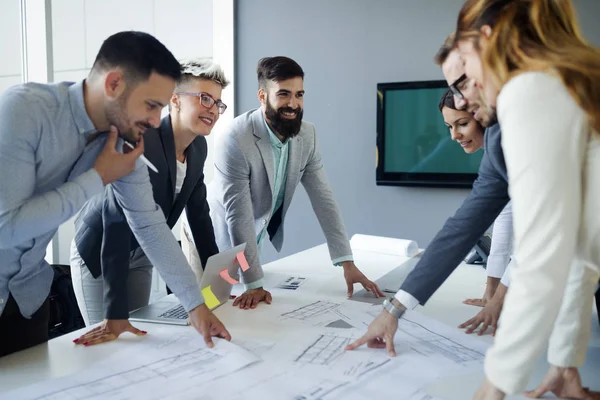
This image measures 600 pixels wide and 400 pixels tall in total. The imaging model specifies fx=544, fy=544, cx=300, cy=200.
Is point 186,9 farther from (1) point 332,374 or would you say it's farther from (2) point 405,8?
(1) point 332,374

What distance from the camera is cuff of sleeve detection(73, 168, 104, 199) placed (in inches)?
45.0

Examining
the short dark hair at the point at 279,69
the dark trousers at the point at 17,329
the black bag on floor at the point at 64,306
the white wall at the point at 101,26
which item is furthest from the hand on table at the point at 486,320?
the white wall at the point at 101,26

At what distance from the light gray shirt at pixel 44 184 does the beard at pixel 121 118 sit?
0.05 meters

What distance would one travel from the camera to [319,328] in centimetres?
144

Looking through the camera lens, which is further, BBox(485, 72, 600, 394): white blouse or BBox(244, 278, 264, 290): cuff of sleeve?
BBox(244, 278, 264, 290): cuff of sleeve

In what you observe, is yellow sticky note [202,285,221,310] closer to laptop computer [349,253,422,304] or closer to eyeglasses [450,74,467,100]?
laptop computer [349,253,422,304]

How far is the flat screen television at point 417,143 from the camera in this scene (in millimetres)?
3734

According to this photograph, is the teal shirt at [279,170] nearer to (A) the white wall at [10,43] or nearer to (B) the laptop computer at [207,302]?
(B) the laptop computer at [207,302]

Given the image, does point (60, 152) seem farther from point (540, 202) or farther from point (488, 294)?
point (488, 294)

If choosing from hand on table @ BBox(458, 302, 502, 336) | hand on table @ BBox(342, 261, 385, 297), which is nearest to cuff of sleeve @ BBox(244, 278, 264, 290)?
hand on table @ BBox(342, 261, 385, 297)

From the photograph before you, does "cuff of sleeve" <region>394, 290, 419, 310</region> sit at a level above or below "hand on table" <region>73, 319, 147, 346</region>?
above

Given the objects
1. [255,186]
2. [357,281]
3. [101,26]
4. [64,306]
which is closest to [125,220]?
[255,186]

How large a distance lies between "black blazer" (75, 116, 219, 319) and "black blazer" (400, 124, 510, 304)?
Answer: 0.74 m

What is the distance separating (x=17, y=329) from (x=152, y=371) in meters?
0.36
